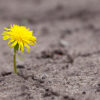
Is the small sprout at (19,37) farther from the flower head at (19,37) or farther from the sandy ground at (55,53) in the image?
the sandy ground at (55,53)

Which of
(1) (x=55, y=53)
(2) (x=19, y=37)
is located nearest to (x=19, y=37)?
(2) (x=19, y=37)

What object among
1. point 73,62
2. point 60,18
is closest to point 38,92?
point 73,62

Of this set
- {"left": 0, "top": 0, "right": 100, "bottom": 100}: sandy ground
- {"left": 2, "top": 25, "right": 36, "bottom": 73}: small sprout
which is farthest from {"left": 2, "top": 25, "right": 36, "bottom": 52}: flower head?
{"left": 0, "top": 0, "right": 100, "bottom": 100}: sandy ground

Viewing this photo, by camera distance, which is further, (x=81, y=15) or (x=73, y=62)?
(x=81, y=15)

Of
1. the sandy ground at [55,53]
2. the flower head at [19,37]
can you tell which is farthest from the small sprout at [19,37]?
the sandy ground at [55,53]

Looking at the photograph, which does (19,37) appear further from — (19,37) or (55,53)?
(55,53)

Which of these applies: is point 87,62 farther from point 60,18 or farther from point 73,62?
point 60,18

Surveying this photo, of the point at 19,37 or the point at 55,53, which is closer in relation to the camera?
the point at 19,37

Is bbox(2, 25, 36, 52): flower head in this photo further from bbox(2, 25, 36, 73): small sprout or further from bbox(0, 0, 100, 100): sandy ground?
bbox(0, 0, 100, 100): sandy ground
